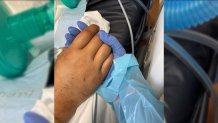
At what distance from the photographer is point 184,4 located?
14.3 inches

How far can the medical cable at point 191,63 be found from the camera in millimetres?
371

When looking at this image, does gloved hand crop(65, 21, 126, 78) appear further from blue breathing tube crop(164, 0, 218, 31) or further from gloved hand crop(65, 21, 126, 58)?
blue breathing tube crop(164, 0, 218, 31)

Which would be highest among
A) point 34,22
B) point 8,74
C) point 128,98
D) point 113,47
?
point 34,22

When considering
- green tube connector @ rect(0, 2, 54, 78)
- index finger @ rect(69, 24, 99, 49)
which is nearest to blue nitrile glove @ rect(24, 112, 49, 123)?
green tube connector @ rect(0, 2, 54, 78)

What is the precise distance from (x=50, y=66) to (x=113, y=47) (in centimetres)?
48

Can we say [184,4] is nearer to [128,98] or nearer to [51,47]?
[51,47]

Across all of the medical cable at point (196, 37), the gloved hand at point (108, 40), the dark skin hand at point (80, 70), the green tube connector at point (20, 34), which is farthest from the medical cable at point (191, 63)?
the gloved hand at point (108, 40)

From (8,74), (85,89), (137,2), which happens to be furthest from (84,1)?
(8,74)

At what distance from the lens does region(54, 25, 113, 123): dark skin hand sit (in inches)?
29.1

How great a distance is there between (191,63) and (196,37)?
0.13ft

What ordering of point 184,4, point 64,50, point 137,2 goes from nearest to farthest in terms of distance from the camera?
point 184,4, point 64,50, point 137,2

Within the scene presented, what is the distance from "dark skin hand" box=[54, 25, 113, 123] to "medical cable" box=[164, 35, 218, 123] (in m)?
0.39

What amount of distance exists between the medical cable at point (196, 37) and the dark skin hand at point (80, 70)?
16.0 inches

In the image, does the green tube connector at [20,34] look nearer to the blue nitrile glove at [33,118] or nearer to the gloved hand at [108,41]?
the blue nitrile glove at [33,118]
